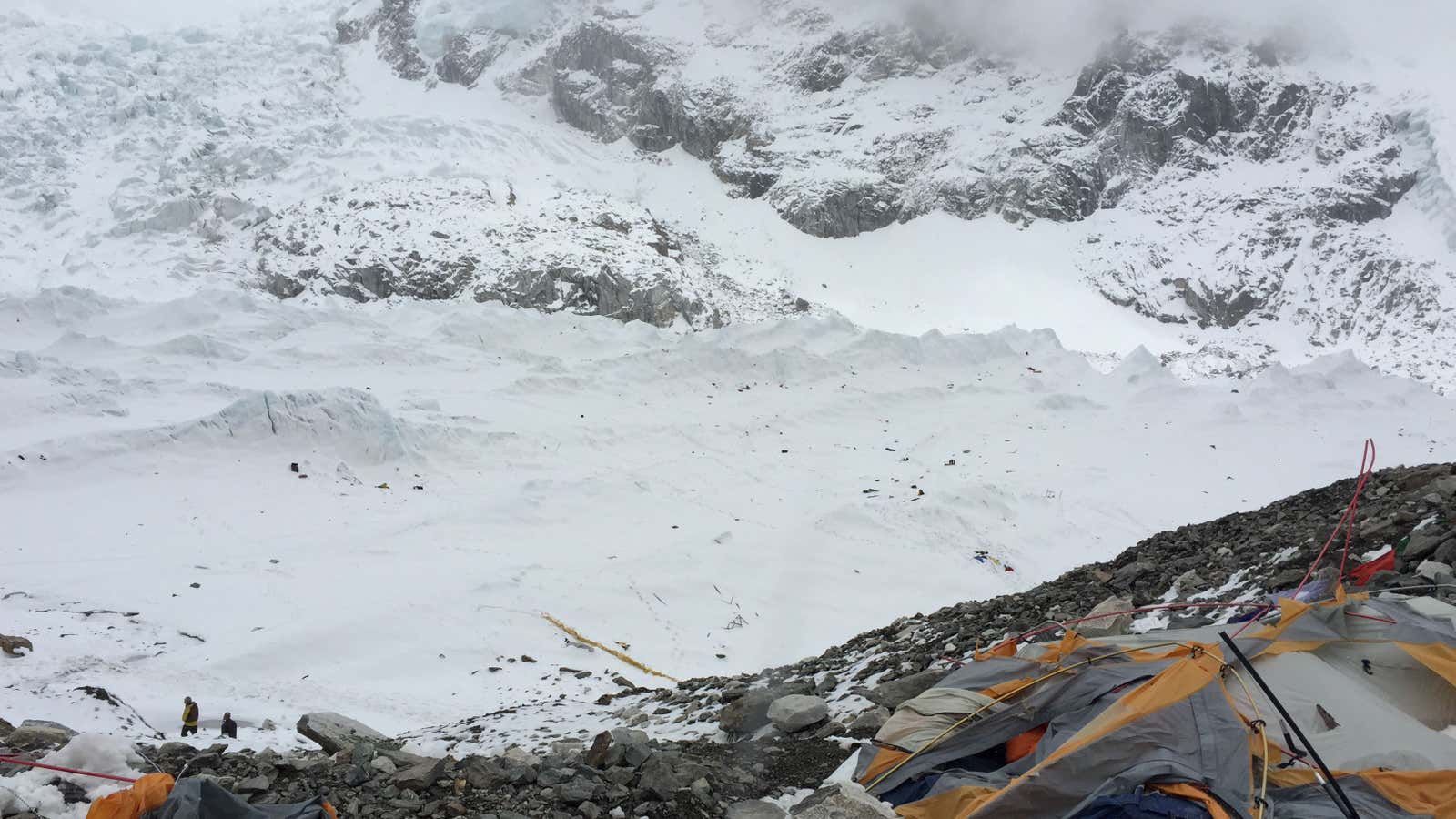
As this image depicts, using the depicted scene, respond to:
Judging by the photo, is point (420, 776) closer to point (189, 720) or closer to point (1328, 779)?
point (189, 720)

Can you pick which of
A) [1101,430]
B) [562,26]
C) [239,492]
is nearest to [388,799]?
[239,492]

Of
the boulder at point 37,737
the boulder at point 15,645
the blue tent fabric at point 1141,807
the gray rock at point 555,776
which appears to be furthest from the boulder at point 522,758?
the boulder at point 15,645

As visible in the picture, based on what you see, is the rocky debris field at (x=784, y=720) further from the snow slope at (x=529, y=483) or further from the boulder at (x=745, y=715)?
the snow slope at (x=529, y=483)

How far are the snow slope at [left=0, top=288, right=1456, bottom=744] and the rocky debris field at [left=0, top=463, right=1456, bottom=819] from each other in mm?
1291

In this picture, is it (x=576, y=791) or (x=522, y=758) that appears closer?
(x=576, y=791)

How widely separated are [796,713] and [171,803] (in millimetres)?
3366

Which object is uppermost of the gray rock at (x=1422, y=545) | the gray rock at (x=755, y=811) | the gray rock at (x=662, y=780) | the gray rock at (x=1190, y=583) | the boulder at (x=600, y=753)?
the gray rock at (x=1422, y=545)

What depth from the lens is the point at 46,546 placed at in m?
10.5

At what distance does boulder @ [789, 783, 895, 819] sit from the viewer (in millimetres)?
3414

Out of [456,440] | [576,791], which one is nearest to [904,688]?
[576,791]

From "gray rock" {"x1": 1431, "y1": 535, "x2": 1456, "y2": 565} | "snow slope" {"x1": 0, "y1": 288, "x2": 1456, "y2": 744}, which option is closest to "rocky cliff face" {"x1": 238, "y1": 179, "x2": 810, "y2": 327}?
"snow slope" {"x1": 0, "y1": 288, "x2": 1456, "y2": 744}

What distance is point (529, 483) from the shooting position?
1434 centimetres

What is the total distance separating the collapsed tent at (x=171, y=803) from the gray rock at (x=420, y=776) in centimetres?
82

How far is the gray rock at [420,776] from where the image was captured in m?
4.09
